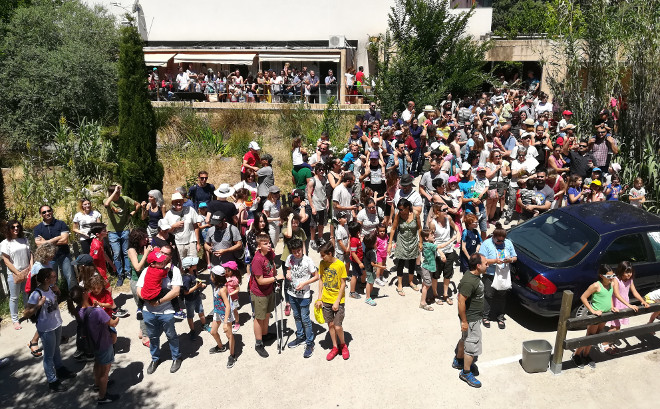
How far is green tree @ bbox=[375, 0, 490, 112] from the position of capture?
57.1 feet

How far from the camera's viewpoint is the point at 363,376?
6289 mm

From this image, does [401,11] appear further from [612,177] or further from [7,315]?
[7,315]

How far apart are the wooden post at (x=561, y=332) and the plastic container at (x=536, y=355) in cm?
8

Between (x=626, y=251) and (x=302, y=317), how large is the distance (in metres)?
4.64

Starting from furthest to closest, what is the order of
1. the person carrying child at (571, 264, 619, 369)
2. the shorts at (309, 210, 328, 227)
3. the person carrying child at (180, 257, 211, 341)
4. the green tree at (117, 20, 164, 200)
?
the green tree at (117, 20, 164, 200) → the shorts at (309, 210, 328, 227) → the person carrying child at (180, 257, 211, 341) → the person carrying child at (571, 264, 619, 369)

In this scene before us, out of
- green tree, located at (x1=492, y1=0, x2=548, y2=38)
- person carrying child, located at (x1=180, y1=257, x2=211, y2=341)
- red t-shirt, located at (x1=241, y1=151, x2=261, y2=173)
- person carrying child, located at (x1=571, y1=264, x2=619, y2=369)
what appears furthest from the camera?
green tree, located at (x1=492, y1=0, x2=548, y2=38)

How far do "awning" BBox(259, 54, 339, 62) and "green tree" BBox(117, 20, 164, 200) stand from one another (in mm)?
→ 12626

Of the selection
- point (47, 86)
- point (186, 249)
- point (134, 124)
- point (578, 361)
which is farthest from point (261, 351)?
point (47, 86)

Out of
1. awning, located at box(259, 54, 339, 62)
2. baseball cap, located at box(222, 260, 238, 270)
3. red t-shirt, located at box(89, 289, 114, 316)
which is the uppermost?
awning, located at box(259, 54, 339, 62)

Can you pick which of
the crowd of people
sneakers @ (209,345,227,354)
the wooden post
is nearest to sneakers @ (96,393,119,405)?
the crowd of people

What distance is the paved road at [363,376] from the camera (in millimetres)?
5918

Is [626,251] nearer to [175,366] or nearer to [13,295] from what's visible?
[175,366]

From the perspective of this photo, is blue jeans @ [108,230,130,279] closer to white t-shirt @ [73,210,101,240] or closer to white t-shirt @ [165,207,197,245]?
white t-shirt @ [73,210,101,240]

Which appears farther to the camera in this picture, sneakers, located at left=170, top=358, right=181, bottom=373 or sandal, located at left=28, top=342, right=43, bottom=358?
sandal, located at left=28, top=342, right=43, bottom=358
